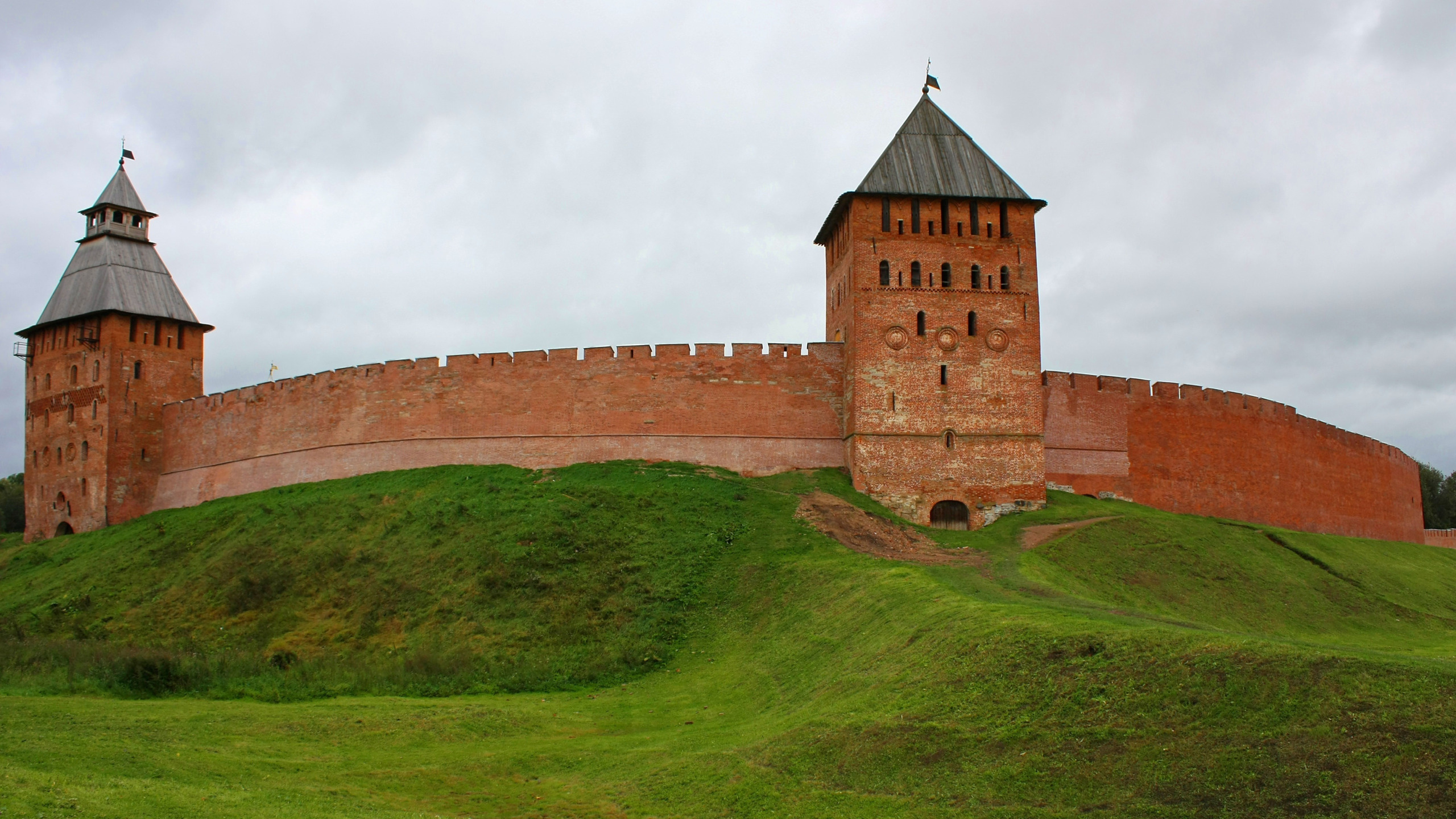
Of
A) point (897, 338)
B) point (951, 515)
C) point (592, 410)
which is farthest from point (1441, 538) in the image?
point (592, 410)

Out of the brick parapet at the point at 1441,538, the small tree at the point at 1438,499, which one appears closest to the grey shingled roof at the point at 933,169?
the brick parapet at the point at 1441,538

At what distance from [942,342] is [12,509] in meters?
46.0

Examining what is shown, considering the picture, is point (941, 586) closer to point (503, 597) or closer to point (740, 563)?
point (740, 563)

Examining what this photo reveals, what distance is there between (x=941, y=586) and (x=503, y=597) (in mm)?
9328

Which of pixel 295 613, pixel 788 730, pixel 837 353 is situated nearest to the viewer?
pixel 788 730

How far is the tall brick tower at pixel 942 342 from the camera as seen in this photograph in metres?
27.7

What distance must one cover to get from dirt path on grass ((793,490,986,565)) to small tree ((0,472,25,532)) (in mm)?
41470

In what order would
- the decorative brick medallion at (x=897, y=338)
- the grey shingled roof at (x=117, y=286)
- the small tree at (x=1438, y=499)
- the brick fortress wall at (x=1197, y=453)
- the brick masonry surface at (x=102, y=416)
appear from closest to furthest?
the decorative brick medallion at (x=897, y=338), the brick fortress wall at (x=1197, y=453), the brick masonry surface at (x=102, y=416), the grey shingled roof at (x=117, y=286), the small tree at (x=1438, y=499)

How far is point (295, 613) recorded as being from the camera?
78.6ft

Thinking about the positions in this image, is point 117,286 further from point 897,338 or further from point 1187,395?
point 1187,395

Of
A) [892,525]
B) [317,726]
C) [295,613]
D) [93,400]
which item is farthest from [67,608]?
[892,525]

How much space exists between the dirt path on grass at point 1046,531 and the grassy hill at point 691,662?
1.84ft

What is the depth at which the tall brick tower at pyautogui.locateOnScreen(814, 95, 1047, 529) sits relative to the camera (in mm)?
27719

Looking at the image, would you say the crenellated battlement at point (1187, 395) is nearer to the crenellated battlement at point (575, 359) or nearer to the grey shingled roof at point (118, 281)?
the crenellated battlement at point (575, 359)
